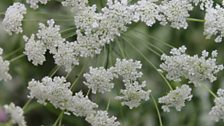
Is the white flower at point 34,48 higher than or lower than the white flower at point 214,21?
lower

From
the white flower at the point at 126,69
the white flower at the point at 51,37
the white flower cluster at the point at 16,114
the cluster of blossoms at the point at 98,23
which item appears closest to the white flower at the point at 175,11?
the cluster of blossoms at the point at 98,23

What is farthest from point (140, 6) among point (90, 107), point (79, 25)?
point (90, 107)

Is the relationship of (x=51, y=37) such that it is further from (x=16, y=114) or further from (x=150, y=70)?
(x=150, y=70)

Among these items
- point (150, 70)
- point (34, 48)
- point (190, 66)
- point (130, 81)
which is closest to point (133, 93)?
point (130, 81)

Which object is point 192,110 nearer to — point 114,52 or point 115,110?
point 115,110

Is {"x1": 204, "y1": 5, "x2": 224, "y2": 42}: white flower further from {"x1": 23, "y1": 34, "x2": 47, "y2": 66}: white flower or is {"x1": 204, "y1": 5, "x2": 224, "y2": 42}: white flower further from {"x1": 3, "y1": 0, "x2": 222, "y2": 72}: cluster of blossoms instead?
{"x1": 23, "y1": 34, "x2": 47, "y2": 66}: white flower

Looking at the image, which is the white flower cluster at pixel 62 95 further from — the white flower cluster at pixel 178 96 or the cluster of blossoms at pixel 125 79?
the white flower cluster at pixel 178 96
